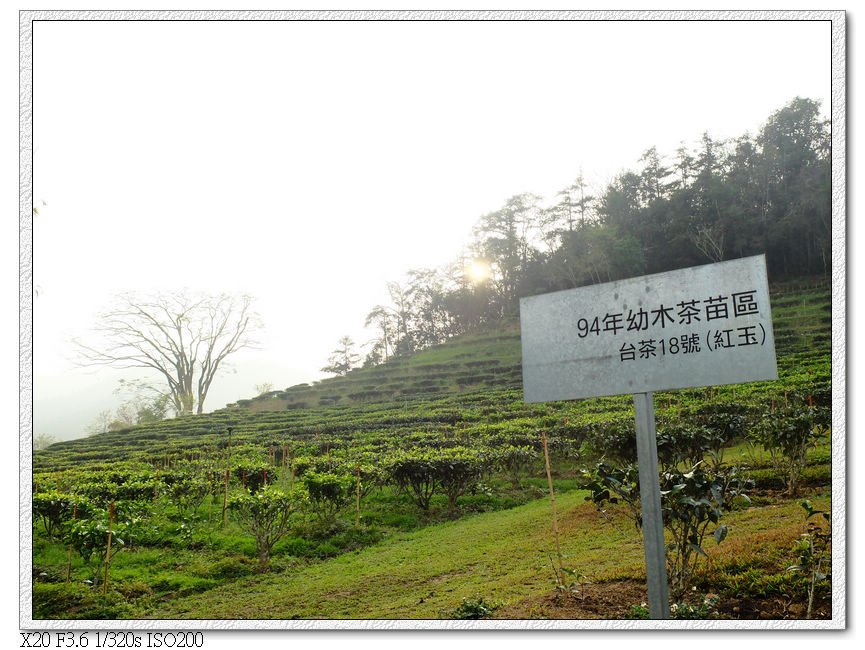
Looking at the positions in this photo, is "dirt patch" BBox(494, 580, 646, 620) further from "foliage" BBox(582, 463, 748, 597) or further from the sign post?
the sign post

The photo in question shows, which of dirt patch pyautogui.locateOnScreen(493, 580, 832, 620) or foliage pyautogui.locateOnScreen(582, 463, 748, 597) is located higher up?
foliage pyautogui.locateOnScreen(582, 463, 748, 597)

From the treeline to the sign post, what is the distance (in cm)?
892

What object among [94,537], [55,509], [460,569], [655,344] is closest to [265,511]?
[94,537]

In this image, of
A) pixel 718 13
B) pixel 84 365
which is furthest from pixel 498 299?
pixel 718 13

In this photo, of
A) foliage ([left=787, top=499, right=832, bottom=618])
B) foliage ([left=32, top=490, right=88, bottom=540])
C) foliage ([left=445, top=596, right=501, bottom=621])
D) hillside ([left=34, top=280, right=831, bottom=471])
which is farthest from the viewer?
hillside ([left=34, top=280, right=831, bottom=471])

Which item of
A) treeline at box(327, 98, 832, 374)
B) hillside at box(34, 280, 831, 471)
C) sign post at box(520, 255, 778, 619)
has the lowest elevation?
hillside at box(34, 280, 831, 471)

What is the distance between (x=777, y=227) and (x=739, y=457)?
10.1m

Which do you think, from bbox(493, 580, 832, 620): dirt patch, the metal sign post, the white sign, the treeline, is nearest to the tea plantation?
bbox(493, 580, 832, 620): dirt patch

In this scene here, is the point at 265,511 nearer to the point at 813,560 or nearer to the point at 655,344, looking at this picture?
the point at 655,344

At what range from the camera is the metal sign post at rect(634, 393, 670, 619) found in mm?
2336

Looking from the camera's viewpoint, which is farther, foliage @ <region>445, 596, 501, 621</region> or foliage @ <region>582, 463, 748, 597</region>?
foliage @ <region>445, 596, 501, 621</region>

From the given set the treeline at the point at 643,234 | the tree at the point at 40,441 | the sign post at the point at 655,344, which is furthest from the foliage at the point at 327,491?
the treeline at the point at 643,234

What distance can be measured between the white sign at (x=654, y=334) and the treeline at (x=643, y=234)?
891 centimetres

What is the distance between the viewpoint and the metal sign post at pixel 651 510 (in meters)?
2.34
